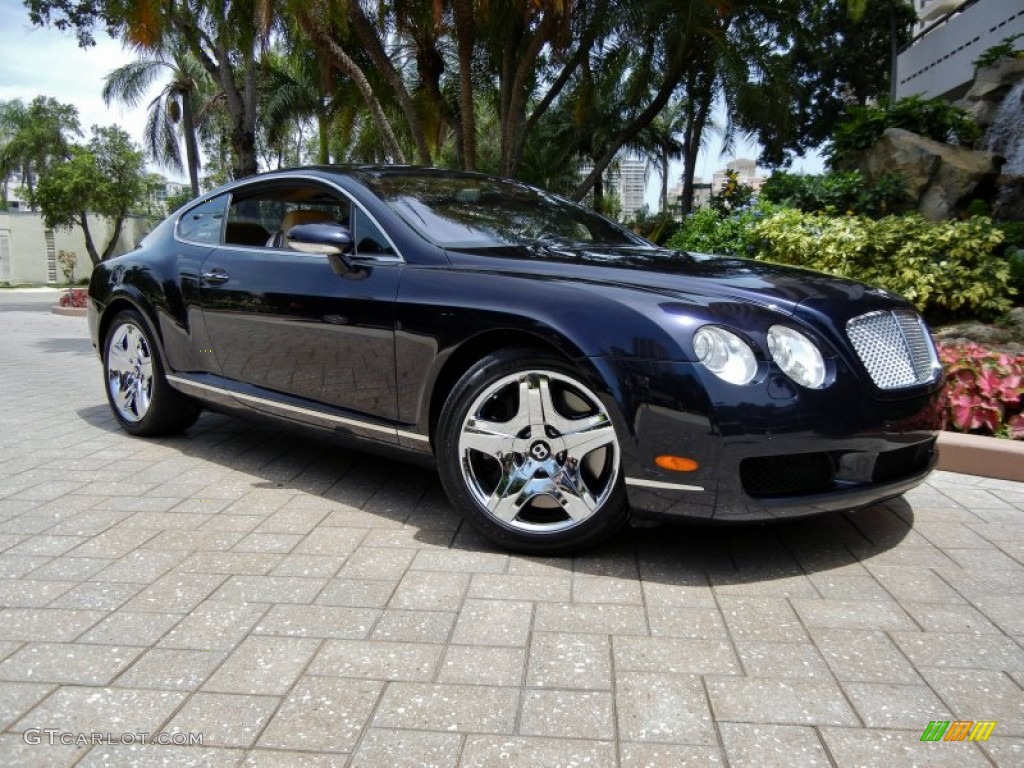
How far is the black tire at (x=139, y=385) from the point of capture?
466cm

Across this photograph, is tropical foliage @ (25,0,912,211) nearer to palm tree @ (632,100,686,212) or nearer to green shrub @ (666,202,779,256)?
green shrub @ (666,202,779,256)

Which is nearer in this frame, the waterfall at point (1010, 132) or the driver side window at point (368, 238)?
the driver side window at point (368, 238)

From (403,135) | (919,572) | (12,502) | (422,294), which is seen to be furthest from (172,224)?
(403,135)

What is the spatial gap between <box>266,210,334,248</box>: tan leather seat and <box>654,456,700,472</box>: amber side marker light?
212 centimetres

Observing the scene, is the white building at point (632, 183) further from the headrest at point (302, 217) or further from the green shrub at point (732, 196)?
the headrest at point (302, 217)

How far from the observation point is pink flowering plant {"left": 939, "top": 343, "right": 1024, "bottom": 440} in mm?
4422

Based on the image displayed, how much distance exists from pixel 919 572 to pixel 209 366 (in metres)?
3.33

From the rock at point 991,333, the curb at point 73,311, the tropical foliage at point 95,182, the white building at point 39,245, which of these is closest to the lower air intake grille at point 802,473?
the rock at point 991,333

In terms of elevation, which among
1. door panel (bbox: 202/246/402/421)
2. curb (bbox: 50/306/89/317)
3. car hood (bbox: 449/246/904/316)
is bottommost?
curb (bbox: 50/306/89/317)

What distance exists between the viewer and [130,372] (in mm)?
4844

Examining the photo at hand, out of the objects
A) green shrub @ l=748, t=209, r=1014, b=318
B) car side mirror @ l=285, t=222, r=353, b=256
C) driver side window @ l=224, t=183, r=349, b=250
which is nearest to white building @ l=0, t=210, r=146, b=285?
green shrub @ l=748, t=209, r=1014, b=318

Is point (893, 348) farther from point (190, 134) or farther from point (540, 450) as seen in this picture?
point (190, 134)

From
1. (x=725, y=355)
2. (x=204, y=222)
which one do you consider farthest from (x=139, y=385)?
(x=725, y=355)

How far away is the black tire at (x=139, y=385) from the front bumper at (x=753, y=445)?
284 centimetres
